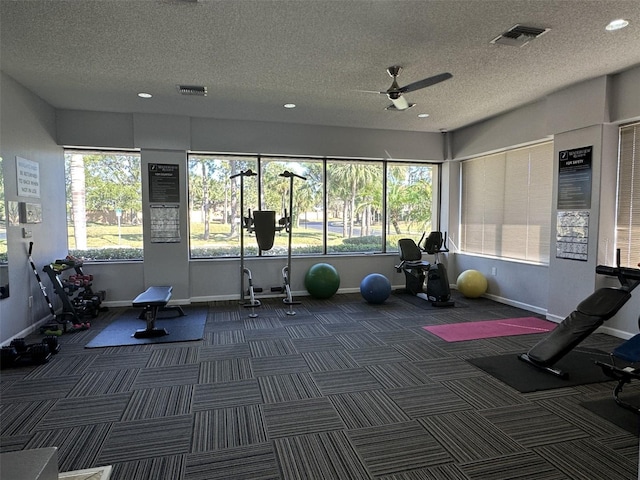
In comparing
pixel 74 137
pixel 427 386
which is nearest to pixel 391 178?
pixel 427 386

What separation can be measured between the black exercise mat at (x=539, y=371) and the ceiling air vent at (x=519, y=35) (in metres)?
3.02

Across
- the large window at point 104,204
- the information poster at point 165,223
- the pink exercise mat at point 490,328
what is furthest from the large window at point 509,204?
the large window at point 104,204

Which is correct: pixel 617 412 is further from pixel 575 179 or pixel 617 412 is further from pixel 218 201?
pixel 218 201

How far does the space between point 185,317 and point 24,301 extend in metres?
1.89

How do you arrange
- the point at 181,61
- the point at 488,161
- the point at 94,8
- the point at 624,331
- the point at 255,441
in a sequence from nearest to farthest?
1. the point at 255,441
2. the point at 94,8
3. the point at 181,61
4. the point at 624,331
5. the point at 488,161

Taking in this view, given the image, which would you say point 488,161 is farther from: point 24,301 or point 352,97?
point 24,301

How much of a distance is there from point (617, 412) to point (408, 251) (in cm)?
403

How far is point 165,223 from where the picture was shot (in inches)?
239

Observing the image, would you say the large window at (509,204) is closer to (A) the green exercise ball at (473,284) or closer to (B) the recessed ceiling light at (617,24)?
(A) the green exercise ball at (473,284)

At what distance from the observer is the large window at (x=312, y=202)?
256 inches

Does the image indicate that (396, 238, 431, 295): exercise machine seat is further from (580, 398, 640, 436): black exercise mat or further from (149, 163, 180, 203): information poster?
(149, 163, 180, 203): information poster

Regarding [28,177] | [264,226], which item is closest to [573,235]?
[264,226]

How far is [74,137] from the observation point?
5.71 m

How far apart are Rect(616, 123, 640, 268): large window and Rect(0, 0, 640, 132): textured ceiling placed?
86 centimetres
